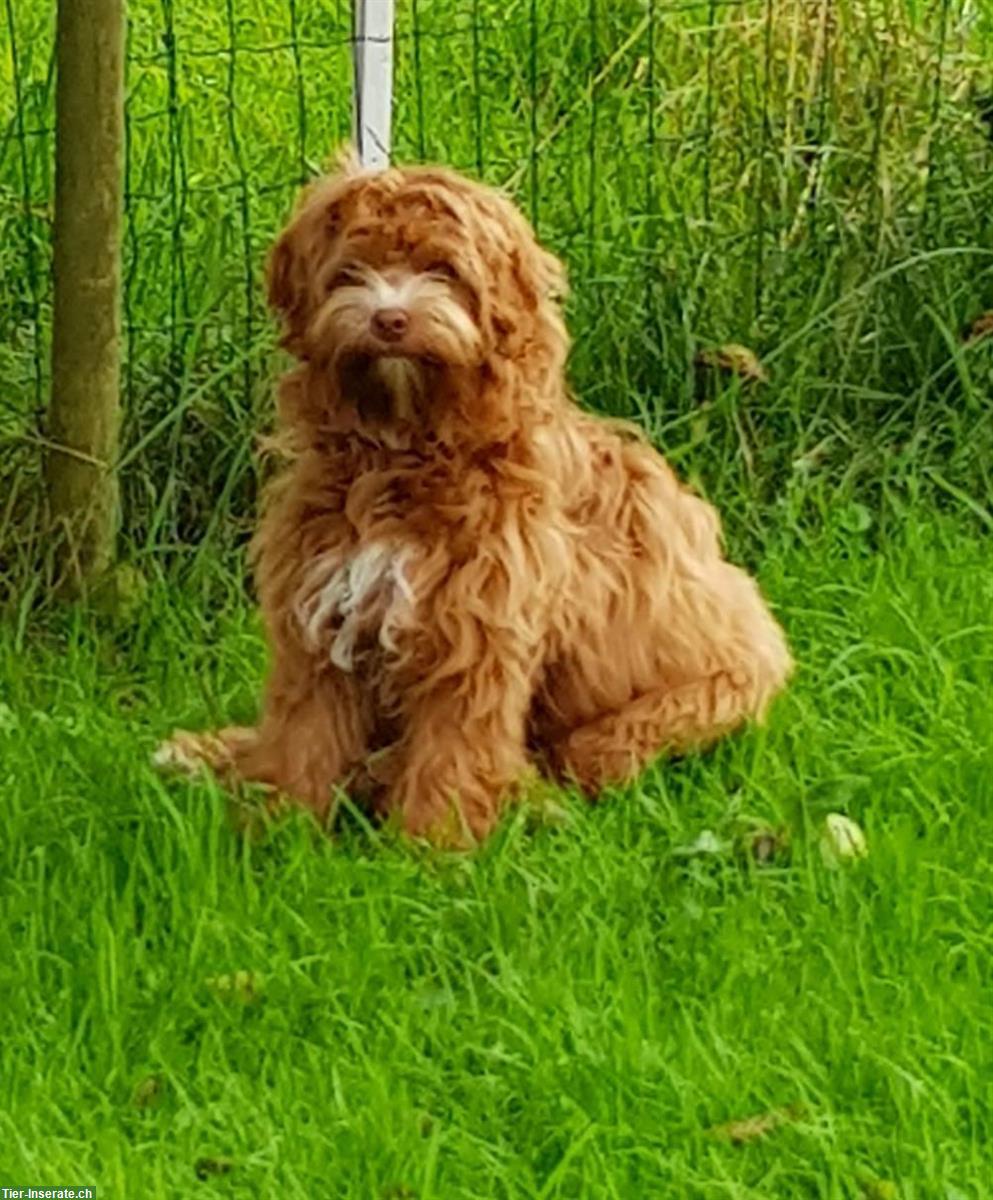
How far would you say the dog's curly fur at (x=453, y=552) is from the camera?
14.9 feet

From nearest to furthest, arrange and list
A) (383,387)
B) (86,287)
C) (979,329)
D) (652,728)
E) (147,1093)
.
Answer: (147,1093), (383,387), (652,728), (86,287), (979,329)

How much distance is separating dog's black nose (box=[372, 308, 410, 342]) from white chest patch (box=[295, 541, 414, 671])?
449 mm

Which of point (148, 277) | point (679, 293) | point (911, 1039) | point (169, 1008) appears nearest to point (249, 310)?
point (148, 277)

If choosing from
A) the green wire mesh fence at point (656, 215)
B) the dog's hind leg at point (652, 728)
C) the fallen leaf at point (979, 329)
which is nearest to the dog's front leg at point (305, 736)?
the dog's hind leg at point (652, 728)

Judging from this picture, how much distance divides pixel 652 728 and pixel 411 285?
3.27 ft

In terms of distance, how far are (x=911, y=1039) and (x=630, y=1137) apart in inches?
19.3

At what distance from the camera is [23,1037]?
412 cm

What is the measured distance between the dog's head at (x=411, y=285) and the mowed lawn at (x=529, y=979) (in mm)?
781

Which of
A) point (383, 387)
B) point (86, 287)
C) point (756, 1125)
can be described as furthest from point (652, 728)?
point (86, 287)

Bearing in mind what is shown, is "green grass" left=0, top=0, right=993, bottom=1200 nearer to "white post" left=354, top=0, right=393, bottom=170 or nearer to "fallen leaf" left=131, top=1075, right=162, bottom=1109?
"fallen leaf" left=131, top=1075, right=162, bottom=1109

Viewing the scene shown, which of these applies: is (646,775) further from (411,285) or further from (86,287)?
(86,287)

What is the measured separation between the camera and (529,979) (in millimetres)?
4246

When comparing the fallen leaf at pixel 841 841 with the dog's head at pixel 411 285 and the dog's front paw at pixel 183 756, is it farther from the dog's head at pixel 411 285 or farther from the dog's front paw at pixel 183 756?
the dog's front paw at pixel 183 756

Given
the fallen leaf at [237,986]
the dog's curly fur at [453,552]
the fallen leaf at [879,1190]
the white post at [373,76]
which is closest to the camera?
the fallen leaf at [879,1190]
